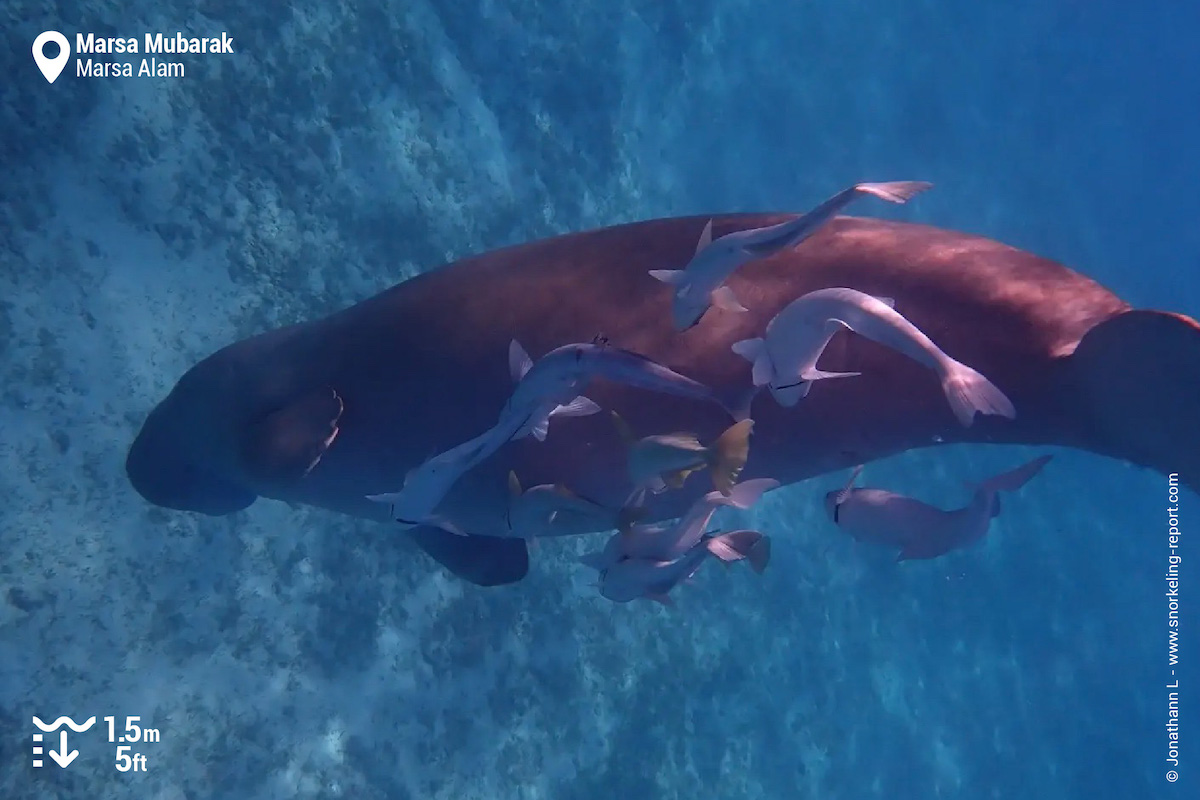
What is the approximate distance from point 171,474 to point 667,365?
173 inches

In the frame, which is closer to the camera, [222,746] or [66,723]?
[66,723]

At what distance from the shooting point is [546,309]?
130 inches

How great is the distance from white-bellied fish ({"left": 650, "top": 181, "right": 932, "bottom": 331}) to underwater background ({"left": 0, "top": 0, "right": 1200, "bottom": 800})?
131cm

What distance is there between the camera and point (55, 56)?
6859mm

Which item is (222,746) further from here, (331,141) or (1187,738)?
(1187,738)

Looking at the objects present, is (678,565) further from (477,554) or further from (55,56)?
(55,56)

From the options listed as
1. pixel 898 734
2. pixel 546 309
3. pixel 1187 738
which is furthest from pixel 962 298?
pixel 1187 738

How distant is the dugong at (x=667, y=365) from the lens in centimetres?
239

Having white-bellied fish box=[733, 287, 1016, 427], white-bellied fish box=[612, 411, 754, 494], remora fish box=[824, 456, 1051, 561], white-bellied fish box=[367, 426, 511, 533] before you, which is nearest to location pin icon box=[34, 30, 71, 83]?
white-bellied fish box=[367, 426, 511, 533]

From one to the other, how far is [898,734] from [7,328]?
13.5 meters

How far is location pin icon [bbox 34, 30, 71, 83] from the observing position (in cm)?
678

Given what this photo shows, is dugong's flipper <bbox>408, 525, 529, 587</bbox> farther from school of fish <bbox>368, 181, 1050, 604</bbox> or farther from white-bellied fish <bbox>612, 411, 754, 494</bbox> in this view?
white-bellied fish <bbox>612, 411, 754, 494</bbox>

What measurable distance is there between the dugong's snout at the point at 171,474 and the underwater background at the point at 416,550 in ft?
4.01

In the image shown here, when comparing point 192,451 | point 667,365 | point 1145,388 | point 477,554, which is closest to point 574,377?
point 667,365
